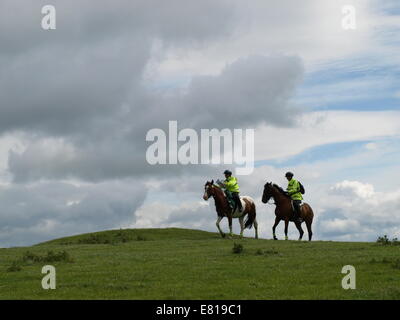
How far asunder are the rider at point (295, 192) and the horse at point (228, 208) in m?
3.52

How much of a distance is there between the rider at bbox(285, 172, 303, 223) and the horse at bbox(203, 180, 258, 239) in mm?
3525

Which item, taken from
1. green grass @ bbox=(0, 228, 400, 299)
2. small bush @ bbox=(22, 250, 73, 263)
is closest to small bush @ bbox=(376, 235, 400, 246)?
green grass @ bbox=(0, 228, 400, 299)

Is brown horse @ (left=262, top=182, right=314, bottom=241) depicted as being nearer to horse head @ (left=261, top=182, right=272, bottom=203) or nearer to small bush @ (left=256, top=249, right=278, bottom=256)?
horse head @ (left=261, top=182, right=272, bottom=203)

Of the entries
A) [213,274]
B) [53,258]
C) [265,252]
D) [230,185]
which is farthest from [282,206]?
[213,274]

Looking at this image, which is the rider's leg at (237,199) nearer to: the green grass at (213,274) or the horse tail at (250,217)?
the horse tail at (250,217)

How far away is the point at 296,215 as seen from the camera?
37.9m

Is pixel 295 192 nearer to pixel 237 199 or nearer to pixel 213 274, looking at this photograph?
pixel 237 199

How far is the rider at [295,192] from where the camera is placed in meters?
37.7

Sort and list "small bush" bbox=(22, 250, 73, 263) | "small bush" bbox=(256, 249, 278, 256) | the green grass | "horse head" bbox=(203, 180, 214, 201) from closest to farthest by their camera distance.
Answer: the green grass → "small bush" bbox=(22, 250, 73, 263) → "small bush" bbox=(256, 249, 278, 256) → "horse head" bbox=(203, 180, 214, 201)

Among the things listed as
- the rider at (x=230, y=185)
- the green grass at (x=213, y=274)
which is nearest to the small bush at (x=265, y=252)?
the green grass at (x=213, y=274)

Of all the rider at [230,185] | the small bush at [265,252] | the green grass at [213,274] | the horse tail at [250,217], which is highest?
the rider at [230,185]

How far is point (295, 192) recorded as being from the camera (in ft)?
124

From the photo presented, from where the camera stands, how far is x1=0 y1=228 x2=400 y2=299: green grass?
56.3 ft
